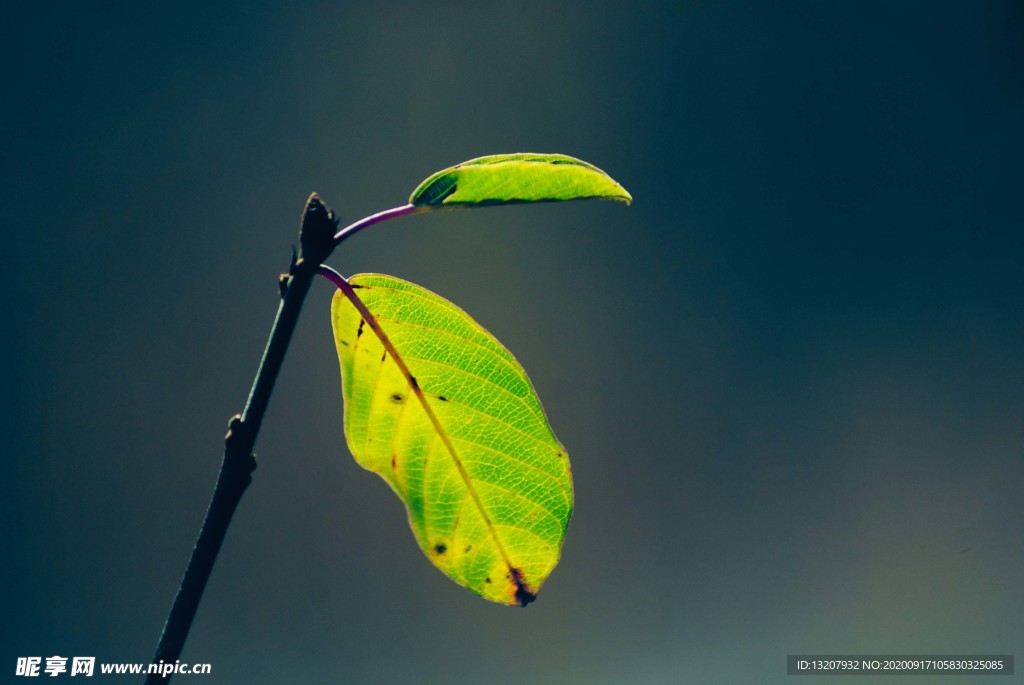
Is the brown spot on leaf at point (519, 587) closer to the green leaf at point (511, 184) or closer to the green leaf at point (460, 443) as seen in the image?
the green leaf at point (460, 443)

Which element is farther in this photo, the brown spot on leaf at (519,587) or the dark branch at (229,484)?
the brown spot on leaf at (519,587)

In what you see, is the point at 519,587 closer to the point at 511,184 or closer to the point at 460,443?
the point at 460,443

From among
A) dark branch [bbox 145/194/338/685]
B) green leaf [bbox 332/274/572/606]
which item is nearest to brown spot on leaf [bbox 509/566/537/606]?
green leaf [bbox 332/274/572/606]

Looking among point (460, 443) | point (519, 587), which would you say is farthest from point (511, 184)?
point (519, 587)

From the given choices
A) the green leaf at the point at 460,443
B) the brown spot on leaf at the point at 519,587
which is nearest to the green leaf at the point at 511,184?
the green leaf at the point at 460,443

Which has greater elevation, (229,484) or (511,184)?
(511,184)

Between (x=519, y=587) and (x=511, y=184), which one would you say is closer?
(x=511, y=184)

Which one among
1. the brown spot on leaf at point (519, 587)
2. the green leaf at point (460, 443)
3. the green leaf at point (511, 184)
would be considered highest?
the green leaf at point (511, 184)

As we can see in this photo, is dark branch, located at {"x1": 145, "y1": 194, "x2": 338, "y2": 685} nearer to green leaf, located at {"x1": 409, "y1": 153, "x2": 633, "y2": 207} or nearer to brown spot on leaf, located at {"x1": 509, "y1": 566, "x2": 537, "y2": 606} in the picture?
green leaf, located at {"x1": 409, "y1": 153, "x2": 633, "y2": 207}
